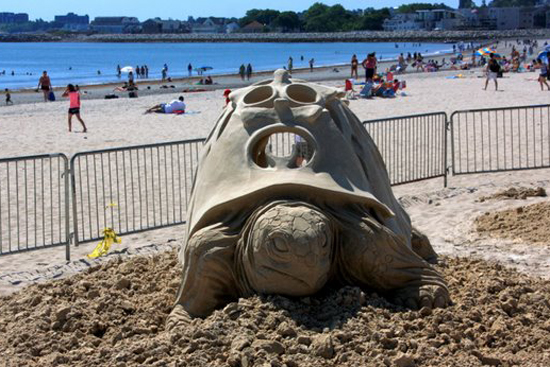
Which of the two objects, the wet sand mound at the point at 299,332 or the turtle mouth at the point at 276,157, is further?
the turtle mouth at the point at 276,157

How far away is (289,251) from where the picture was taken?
550cm

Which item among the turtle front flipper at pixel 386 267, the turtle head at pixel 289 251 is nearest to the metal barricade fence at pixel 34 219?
the turtle head at pixel 289 251

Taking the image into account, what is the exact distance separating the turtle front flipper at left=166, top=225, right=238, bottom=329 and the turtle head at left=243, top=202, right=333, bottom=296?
22 centimetres

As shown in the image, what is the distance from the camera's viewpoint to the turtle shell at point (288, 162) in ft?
19.6

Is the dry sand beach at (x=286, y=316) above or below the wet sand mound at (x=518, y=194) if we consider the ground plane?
below

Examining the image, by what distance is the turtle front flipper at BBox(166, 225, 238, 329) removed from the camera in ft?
19.3

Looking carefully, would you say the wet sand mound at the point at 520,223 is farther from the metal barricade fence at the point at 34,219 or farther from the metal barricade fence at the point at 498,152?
the metal barricade fence at the point at 34,219

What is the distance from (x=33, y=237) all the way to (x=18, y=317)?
13.2ft

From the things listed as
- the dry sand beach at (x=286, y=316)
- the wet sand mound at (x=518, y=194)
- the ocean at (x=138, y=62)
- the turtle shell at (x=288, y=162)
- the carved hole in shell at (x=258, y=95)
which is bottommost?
the dry sand beach at (x=286, y=316)

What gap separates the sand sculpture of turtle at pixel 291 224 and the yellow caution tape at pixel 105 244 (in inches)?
132

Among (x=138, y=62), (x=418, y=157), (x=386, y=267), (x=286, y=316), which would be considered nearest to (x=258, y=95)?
(x=386, y=267)

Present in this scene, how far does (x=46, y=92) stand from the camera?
124 feet

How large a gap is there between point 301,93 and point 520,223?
176 inches

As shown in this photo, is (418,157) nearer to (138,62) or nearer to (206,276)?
(206,276)
